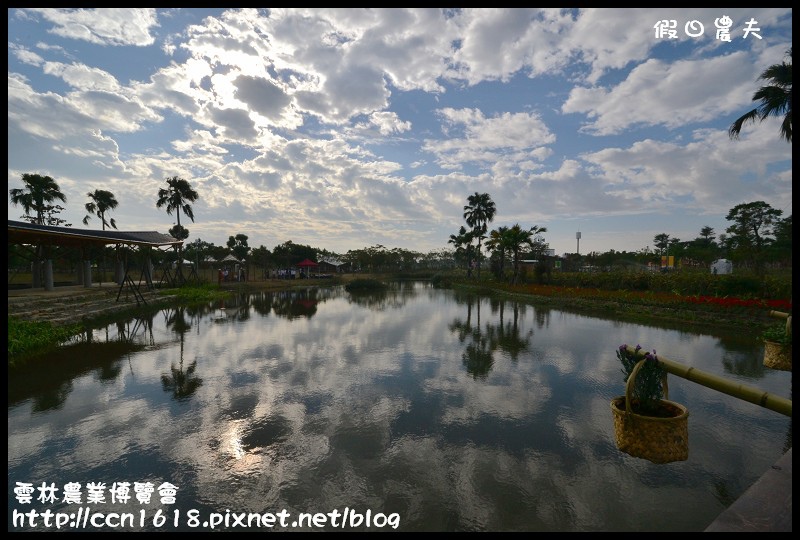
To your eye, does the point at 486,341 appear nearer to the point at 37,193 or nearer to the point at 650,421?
the point at 650,421

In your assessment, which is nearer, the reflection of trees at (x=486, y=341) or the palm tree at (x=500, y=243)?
the reflection of trees at (x=486, y=341)

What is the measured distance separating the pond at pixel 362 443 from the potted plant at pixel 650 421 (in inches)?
62.4

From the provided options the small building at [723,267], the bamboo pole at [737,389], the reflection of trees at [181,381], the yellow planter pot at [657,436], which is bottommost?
the reflection of trees at [181,381]

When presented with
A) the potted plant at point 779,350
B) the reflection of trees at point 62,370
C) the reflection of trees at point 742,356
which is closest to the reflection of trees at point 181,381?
the reflection of trees at point 62,370

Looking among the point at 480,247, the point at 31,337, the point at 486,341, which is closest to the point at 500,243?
the point at 480,247

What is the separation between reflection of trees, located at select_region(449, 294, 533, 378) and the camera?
1025 cm

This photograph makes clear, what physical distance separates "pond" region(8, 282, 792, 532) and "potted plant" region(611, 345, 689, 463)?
1.58 m

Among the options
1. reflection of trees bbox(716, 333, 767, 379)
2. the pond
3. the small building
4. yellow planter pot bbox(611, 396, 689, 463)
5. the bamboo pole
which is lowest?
the pond

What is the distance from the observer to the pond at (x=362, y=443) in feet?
13.7

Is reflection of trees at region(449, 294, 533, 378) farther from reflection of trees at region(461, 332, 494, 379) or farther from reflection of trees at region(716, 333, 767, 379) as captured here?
reflection of trees at region(716, 333, 767, 379)

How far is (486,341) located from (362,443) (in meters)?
8.63

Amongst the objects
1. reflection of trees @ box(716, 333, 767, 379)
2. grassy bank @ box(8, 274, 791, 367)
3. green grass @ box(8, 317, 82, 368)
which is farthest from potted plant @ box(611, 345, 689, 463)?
green grass @ box(8, 317, 82, 368)

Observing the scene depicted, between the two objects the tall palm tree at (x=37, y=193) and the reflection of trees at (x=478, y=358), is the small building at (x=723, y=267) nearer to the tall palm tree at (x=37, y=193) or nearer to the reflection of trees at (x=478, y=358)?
the reflection of trees at (x=478, y=358)

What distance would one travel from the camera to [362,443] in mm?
5684
